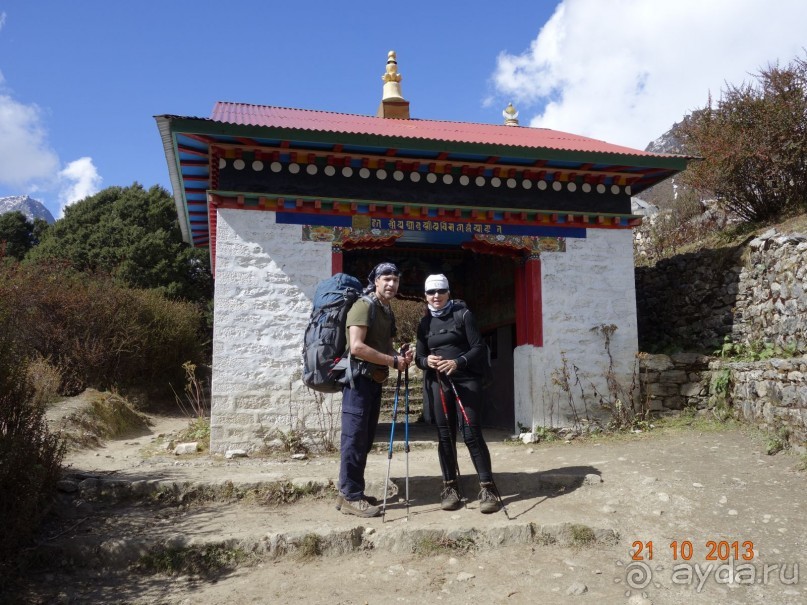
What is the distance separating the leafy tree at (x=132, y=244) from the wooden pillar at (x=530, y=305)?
732 inches

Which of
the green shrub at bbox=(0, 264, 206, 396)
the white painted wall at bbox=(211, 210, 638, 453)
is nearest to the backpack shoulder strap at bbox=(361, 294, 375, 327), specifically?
the white painted wall at bbox=(211, 210, 638, 453)

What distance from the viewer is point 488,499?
498 centimetres

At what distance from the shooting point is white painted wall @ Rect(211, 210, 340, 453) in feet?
25.9

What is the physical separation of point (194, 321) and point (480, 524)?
15.1 metres

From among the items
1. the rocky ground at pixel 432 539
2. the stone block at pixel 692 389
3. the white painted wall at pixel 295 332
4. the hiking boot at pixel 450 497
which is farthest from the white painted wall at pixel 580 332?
the hiking boot at pixel 450 497

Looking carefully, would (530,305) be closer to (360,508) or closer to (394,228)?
(394,228)

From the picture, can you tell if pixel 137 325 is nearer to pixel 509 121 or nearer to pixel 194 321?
pixel 194 321

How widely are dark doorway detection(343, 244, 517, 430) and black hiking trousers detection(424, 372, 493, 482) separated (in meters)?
4.72

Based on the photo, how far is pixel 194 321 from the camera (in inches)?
714

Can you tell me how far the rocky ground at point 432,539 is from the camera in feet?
13.0

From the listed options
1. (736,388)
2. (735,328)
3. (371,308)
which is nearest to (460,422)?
(371,308)

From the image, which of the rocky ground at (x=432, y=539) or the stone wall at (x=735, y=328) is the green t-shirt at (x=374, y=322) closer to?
the rocky ground at (x=432, y=539)

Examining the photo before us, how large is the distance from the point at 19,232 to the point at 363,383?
2982cm

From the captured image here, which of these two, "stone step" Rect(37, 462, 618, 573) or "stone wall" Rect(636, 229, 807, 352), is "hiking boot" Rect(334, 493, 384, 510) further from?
"stone wall" Rect(636, 229, 807, 352)
